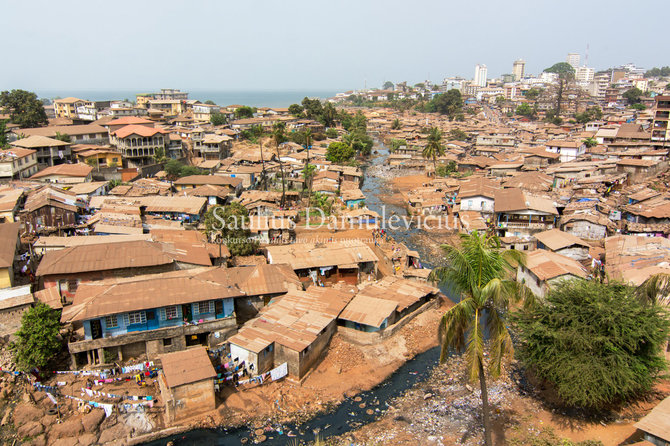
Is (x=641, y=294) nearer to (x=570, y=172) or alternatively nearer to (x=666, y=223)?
(x=666, y=223)

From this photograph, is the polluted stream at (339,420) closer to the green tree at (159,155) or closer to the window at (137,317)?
the window at (137,317)

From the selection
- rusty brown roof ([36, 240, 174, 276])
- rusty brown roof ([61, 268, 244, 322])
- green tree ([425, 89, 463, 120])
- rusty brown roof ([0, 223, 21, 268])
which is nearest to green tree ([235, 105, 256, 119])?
green tree ([425, 89, 463, 120])

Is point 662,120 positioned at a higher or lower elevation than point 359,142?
higher

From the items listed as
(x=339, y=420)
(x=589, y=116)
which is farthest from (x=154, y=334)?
(x=589, y=116)

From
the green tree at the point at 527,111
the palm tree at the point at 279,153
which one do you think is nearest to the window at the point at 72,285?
the palm tree at the point at 279,153

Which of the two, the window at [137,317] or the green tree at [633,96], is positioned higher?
the green tree at [633,96]

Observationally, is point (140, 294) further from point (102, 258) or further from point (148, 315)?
point (102, 258)
